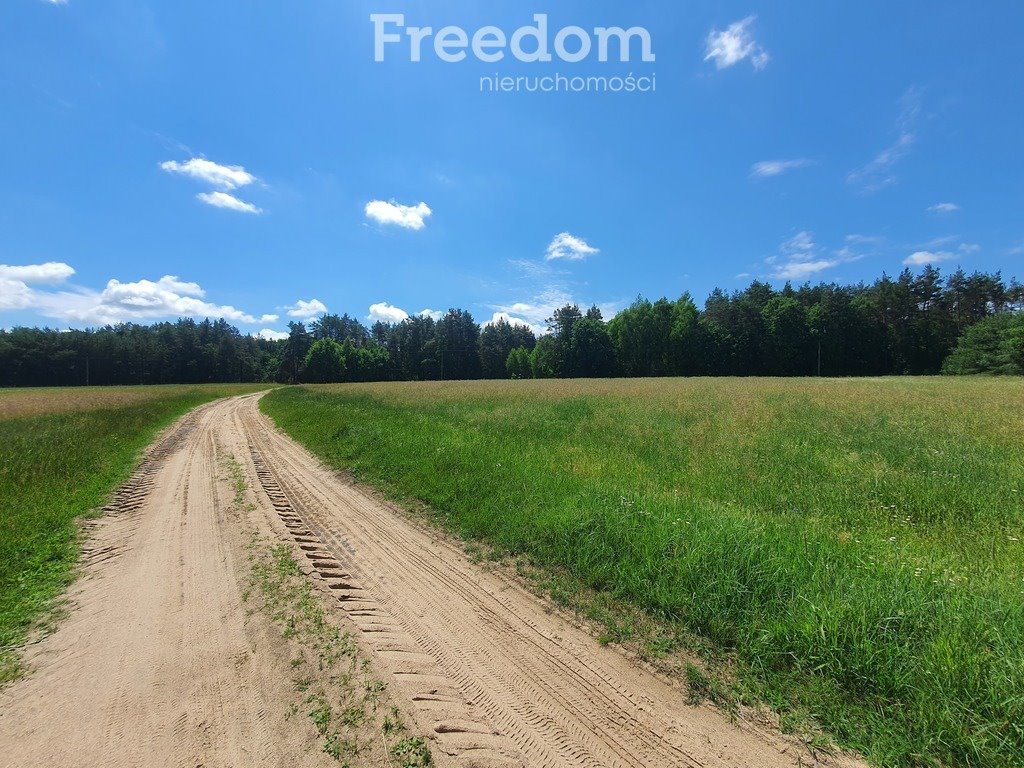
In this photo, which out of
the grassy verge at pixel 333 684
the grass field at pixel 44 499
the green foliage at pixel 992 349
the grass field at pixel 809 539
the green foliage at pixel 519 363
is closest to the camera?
the grassy verge at pixel 333 684

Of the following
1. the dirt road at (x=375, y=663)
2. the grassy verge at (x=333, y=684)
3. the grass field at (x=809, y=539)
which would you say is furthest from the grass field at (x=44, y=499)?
the grass field at (x=809, y=539)

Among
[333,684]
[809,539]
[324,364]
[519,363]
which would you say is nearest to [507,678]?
[333,684]

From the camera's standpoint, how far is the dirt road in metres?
2.67

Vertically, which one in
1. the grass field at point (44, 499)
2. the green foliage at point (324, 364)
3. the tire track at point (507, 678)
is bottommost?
the tire track at point (507, 678)

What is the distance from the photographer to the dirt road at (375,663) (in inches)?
105

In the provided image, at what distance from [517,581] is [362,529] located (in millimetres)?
3016

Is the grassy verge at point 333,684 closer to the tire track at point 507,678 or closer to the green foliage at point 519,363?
the tire track at point 507,678

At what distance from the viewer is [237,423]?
19906 mm

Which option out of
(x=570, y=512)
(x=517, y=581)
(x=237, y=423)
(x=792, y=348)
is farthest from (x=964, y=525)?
(x=792, y=348)

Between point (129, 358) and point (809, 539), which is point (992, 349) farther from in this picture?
point (129, 358)

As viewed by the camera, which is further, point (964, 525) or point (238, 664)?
point (964, 525)

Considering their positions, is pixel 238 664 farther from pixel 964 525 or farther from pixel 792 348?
pixel 792 348

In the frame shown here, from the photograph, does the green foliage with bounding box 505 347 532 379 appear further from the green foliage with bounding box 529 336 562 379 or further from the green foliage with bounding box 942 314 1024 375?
the green foliage with bounding box 942 314 1024 375

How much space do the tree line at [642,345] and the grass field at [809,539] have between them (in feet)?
207
